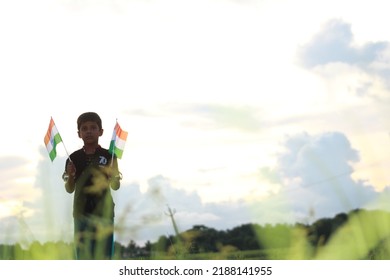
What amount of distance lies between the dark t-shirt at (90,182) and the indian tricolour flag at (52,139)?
0.98 ft

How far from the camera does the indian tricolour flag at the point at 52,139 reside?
5754 millimetres

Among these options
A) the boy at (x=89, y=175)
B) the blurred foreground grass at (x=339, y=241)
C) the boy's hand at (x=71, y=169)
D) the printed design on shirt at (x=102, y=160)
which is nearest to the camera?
the blurred foreground grass at (x=339, y=241)

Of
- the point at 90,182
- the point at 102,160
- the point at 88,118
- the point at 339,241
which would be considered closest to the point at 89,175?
the point at 90,182

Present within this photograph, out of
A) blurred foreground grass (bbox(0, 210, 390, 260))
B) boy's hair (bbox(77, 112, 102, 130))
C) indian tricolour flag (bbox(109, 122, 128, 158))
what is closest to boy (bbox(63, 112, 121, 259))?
boy's hair (bbox(77, 112, 102, 130))

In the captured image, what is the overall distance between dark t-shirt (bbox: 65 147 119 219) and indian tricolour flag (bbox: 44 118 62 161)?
0.98 ft

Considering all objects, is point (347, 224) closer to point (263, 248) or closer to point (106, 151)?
point (263, 248)

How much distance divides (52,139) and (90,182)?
0.79 m

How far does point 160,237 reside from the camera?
396 cm

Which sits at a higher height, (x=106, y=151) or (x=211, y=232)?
(x=106, y=151)

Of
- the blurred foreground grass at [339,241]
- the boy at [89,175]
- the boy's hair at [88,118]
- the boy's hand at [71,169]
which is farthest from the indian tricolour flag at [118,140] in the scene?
the blurred foreground grass at [339,241]

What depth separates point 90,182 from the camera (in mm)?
6352

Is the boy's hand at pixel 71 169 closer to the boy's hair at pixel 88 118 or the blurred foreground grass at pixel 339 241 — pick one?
the boy's hair at pixel 88 118
